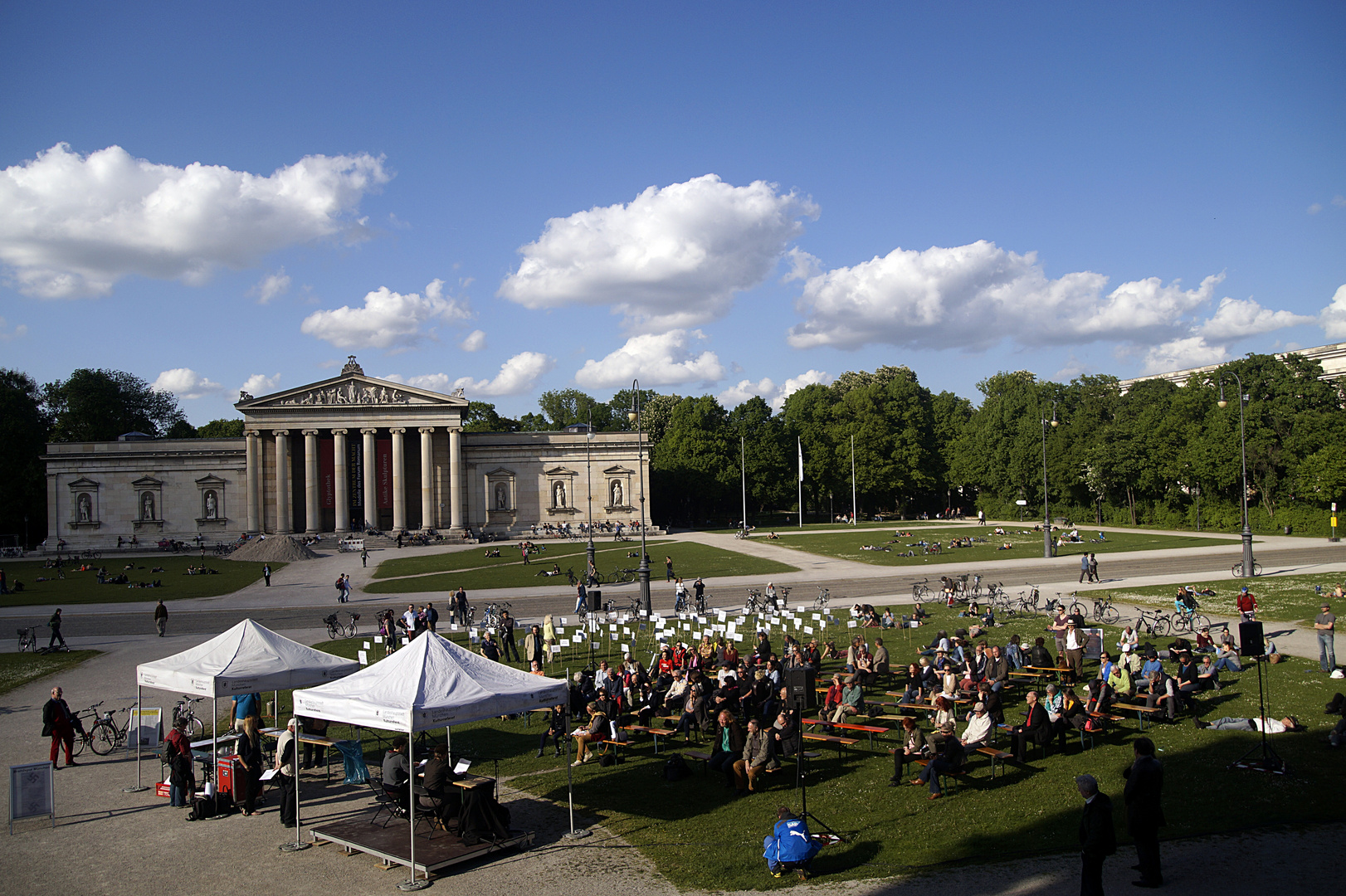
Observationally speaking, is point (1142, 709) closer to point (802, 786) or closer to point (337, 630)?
point (802, 786)

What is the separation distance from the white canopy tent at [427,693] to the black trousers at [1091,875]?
270 inches

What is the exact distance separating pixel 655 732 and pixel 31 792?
9.35 meters

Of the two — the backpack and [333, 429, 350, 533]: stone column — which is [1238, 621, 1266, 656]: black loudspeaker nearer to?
the backpack

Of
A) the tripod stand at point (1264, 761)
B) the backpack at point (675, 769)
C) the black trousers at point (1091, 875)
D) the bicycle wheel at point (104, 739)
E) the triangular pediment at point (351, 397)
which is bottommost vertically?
the bicycle wheel at point (104, 739)

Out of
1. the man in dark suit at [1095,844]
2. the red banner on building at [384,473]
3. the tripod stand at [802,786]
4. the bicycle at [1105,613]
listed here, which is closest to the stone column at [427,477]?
the red banner on building at [384,473]

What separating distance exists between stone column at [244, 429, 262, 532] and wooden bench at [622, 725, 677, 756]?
255 feet

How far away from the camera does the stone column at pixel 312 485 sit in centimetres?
8331

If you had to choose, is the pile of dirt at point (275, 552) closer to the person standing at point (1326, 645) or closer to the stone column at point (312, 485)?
the stone column at point (312, 485)

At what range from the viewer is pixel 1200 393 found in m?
67.6

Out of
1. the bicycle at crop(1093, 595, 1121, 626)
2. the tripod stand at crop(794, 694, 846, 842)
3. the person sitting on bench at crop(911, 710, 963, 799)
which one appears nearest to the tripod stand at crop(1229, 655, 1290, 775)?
the person sitting on bench at crop(911, 710, 963, 799)

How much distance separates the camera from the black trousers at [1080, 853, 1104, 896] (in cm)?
816

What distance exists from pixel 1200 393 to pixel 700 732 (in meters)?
67.0

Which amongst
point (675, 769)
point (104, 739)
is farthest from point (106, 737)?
point (675, 769)

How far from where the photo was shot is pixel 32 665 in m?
25.1
